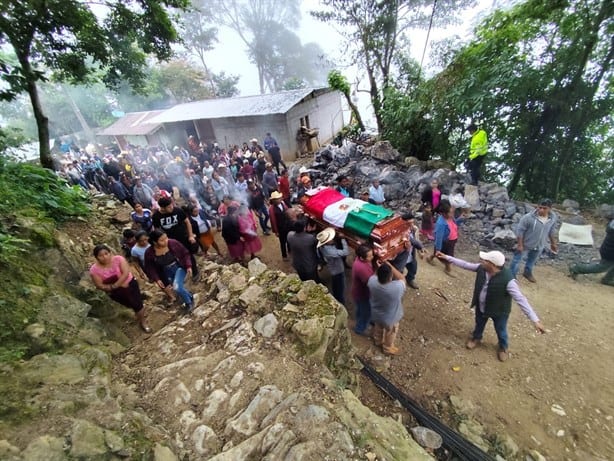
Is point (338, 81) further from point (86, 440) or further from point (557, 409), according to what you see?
point (86, 440)

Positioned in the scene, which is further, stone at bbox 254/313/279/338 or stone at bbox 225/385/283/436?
stone at bbox 254/313/279/338

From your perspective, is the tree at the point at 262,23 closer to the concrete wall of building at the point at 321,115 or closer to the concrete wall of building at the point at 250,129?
the concrete wall of building at the point at 321,115

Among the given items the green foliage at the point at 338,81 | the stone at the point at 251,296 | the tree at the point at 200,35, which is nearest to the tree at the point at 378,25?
the green foliage at the point at 338,81

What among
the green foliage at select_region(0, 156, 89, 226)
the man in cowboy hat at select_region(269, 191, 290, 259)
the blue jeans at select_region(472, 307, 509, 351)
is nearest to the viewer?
the blue jeans at select_region(472, 307, 509, 351)

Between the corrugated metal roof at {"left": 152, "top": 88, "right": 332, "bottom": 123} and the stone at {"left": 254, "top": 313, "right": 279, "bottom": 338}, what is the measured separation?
39.1ft

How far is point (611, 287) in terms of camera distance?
18.0 feet

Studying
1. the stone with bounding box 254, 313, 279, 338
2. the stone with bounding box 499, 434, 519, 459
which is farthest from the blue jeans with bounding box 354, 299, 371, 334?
the stone with bounding box 499, 434, 519, 459

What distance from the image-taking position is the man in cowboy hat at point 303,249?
4457 mm

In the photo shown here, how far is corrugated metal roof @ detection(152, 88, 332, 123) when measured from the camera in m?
14.4

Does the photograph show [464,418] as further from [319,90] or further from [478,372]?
[319,90]

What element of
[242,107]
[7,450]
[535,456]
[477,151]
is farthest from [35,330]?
[242,107]

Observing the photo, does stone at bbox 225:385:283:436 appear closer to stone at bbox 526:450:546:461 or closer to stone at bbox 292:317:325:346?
stone at bbox 292:317:325:346

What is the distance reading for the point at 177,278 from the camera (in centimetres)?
414

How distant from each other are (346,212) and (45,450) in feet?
14.3
